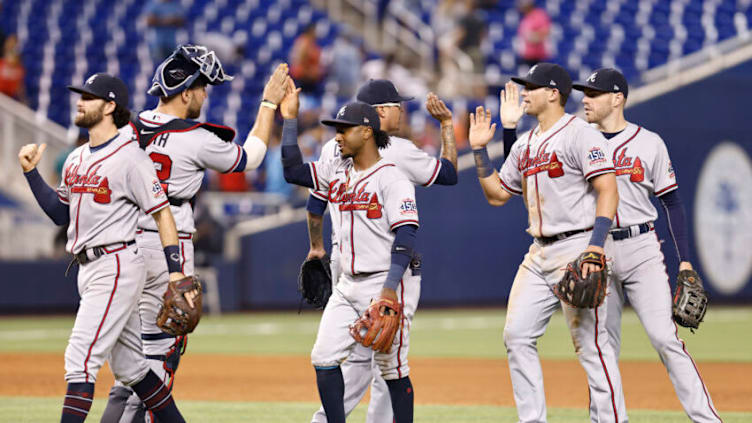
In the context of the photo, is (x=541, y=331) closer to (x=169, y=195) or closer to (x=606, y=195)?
(x=606, y=195)

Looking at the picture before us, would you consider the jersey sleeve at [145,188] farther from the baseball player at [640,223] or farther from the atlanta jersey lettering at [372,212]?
the baseball player at [640,223]

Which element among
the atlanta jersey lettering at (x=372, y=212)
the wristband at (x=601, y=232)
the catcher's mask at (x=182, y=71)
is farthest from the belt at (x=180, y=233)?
the wristband at (x=601, y=232)

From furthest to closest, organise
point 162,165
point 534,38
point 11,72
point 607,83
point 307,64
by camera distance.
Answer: point 534,38 → point 307,64 → point 11,72 → point 607,83 → point 162,165

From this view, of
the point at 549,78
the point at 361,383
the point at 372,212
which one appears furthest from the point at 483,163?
the point at 361,383

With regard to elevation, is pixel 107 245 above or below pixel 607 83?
below

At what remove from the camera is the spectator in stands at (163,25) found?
17.5m

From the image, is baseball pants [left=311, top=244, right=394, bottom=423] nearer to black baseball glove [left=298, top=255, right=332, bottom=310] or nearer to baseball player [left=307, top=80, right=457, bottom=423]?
baseball player [left=307, top=80, right=457, bottom=423]

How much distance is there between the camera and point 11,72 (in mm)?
16734

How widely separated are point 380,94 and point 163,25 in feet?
39.3

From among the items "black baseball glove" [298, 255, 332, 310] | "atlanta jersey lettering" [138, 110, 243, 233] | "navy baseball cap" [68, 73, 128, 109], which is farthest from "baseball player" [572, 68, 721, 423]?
"navy baseball cap" [68, 73, 128, 109]

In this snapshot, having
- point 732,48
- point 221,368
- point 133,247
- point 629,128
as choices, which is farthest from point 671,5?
point 133,247

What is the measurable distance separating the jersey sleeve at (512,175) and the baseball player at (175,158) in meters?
1.38

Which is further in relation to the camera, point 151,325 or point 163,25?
point 163,25

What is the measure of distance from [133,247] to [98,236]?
0.61 feet
